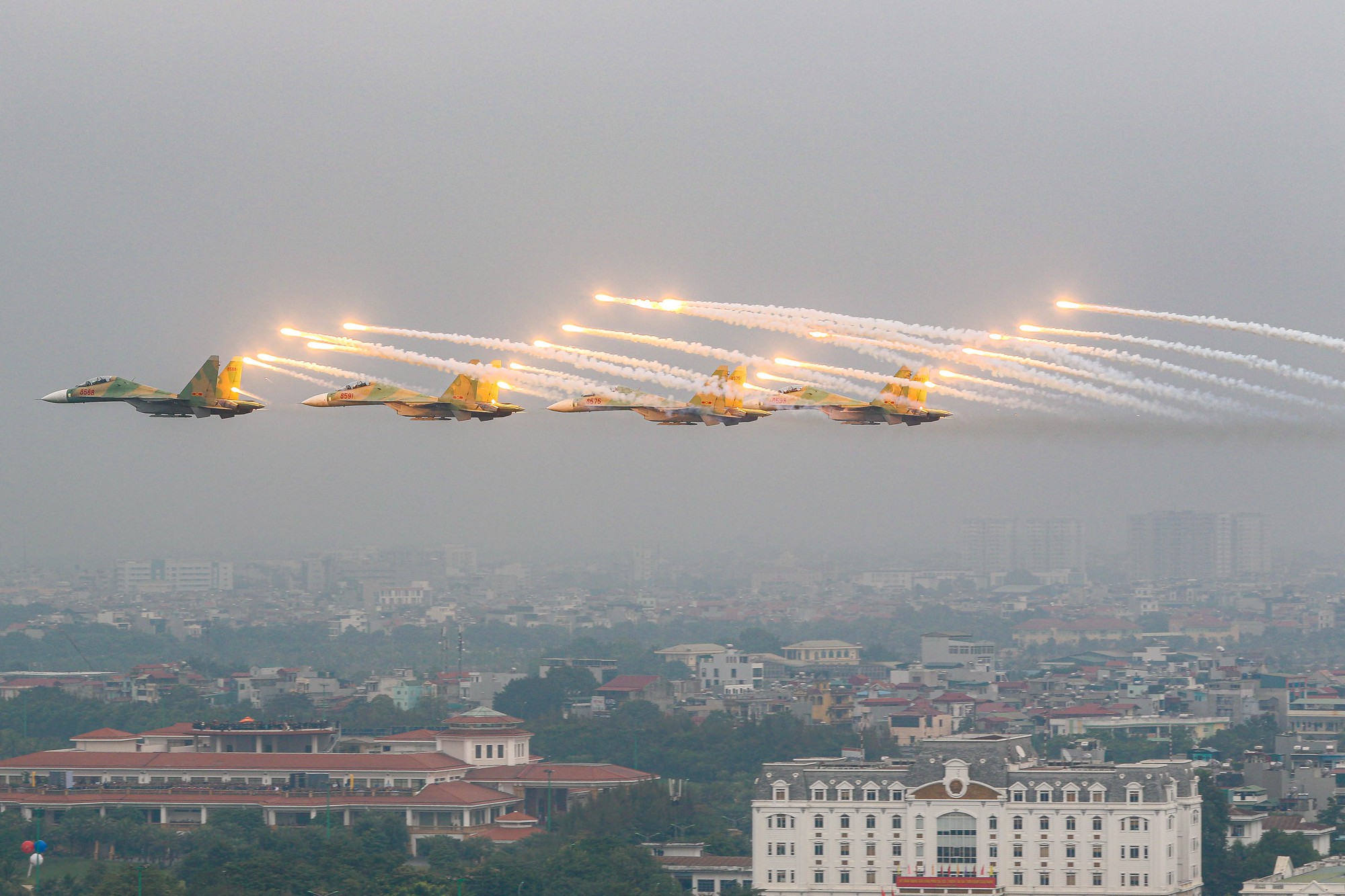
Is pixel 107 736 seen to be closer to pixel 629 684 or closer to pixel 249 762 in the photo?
pixel 249 762

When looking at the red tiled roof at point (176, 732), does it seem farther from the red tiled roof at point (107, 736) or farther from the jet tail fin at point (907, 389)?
the jet tail fin at point (907, 389)

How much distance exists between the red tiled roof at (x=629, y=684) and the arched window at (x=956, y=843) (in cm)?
9786

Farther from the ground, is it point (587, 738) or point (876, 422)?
point (876, 422)

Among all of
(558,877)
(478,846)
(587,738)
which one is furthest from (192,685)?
(558,877)

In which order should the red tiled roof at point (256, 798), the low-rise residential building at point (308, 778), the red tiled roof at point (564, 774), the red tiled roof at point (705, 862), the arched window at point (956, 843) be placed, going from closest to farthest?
the arched window at point (956, 843) < the red tiled roof at point (705, 862) < the low-rise residential building at point (308, 778) < the red tiled roof at point (256, 798) < the red tiled roof at point (564, 774)

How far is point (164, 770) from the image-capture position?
122938mm

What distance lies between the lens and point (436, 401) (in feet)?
210

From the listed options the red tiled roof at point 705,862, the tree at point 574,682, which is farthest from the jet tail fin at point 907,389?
the tree at point 574,682

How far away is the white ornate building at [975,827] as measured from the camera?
284 ft

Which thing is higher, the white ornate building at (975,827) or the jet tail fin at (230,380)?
the jet tail fin at (230,380)

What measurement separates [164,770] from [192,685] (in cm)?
7705

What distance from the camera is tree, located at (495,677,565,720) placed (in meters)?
180

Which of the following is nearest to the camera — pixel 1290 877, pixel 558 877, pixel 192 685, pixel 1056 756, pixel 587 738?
pixel 1290 877

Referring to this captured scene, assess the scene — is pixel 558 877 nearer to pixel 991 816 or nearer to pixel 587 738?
pixel 991 816
